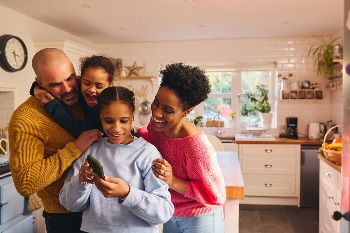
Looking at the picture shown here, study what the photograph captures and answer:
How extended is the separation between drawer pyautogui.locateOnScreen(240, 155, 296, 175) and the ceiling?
1.77m

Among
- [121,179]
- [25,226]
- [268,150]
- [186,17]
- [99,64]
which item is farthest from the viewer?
[268,150]

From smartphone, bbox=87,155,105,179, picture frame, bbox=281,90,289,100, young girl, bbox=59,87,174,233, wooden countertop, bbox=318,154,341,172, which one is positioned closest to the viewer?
smartphone, bbox=87,155,105,179

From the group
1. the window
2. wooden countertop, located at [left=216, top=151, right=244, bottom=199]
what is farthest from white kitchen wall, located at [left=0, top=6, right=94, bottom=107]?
the window

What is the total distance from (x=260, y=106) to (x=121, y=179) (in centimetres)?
447

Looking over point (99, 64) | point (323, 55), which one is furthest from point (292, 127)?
point (99, 64)

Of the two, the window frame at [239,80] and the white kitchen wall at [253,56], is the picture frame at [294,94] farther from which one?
the window frame at [239,80]

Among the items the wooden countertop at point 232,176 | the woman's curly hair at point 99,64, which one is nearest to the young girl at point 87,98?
the woman's curly hair at point 99,64

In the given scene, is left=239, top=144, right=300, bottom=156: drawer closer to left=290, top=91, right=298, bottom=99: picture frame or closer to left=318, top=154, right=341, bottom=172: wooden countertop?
left=290, top=91, right=298, bottom=99: picture frame

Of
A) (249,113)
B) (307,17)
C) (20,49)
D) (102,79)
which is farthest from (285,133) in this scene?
(102,79)

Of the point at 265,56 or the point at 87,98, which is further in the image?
the point at 265,56

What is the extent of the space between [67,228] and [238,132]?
172 inches

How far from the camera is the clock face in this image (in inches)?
130

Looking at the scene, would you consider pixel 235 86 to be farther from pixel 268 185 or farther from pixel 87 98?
pixel 87 98

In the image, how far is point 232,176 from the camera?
226 centimetres
